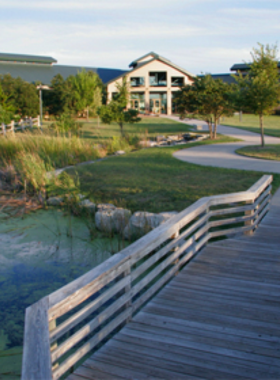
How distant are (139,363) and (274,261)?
272 centimetres

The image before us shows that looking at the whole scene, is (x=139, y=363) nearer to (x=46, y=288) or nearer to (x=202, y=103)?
(x=46, y=288)

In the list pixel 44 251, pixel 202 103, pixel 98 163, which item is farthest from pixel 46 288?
pixel 202 103

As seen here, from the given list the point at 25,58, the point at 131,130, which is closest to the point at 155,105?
the point at 25,58

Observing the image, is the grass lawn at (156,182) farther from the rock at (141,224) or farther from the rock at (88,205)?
the rock at (141,224)

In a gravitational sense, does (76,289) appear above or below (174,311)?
above

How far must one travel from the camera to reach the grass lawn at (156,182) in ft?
26.5

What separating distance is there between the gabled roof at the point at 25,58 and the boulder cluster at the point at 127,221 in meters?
51.4

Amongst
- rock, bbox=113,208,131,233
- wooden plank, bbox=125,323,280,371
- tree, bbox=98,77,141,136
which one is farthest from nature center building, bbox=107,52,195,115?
wooden plank, bbox=125,323,280,371

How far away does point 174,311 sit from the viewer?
11.9ft

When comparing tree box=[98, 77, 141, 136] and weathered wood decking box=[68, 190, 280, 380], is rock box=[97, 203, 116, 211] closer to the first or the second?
weathered wood decking box=[68, 190, 280, 380]

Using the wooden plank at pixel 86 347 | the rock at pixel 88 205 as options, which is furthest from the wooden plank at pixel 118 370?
the rock at pixel 88 205

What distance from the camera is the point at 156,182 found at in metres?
9.73

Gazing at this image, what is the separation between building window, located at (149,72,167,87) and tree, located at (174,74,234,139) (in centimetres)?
2881

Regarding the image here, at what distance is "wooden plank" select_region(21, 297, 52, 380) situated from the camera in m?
2.09
